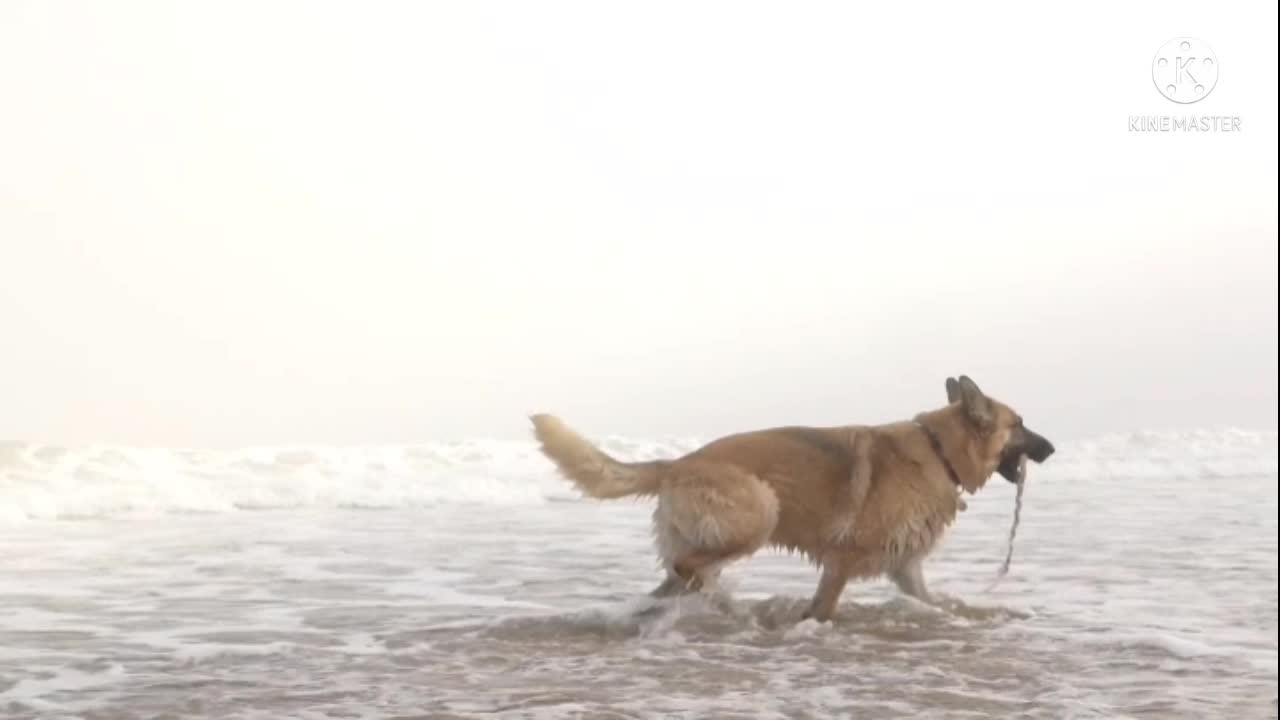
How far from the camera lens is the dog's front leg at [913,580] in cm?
645

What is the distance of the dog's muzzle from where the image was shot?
6.66 m

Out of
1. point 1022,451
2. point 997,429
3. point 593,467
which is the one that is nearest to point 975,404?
point 997,429

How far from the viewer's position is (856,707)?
4.20m

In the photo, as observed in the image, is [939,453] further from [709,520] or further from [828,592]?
[709,520]

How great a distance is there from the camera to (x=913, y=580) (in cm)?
648

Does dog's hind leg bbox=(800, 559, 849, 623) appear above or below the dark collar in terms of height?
below

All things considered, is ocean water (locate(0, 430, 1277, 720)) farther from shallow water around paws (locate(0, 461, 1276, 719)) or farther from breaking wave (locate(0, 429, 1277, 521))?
breaking wave (locate(0, 429, 1277, 521))

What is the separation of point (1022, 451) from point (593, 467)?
7.62 ft

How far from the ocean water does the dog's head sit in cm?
78

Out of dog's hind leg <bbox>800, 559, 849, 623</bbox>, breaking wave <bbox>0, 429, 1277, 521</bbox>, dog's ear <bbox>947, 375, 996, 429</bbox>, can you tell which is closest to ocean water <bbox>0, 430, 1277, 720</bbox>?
dog's hind leg <bbox>800, 559, 849, 623</bbox>

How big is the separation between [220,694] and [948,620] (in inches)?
135

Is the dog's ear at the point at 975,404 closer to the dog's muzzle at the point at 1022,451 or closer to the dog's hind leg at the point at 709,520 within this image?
the dog's muzzle at the point at 1022,451

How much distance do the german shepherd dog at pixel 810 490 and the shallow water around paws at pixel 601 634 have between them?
279 mm

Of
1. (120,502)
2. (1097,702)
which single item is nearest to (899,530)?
(1097,702)
